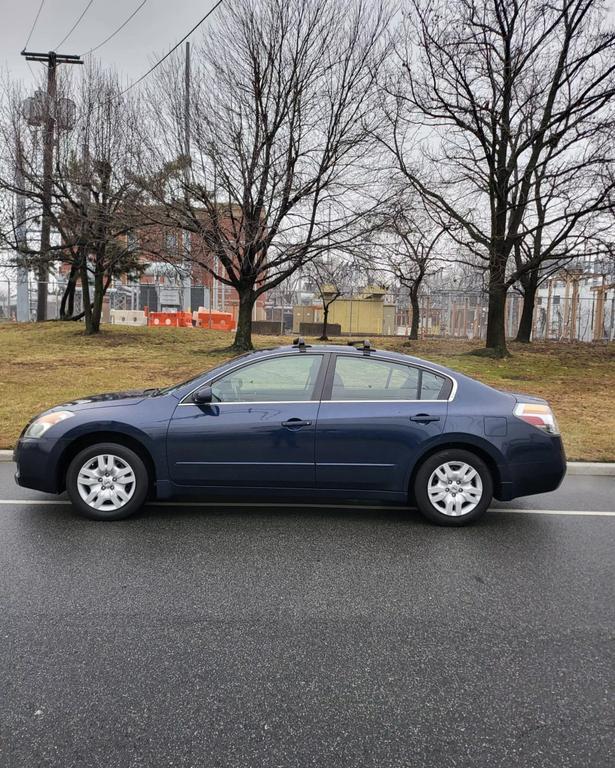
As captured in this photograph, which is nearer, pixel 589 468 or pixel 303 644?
pixel 303 644

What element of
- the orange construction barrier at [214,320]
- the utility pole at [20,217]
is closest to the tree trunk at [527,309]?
the orange construction barrier at [214,320]

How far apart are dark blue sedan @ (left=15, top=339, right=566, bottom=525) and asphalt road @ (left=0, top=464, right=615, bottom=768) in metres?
0.29

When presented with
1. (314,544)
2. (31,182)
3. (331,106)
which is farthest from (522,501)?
(31,182)

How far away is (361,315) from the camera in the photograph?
132 feet

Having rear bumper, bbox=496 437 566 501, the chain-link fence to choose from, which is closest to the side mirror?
rear bumper, bbox=496 437 566 501

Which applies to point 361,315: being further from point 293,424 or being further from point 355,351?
point 293,424

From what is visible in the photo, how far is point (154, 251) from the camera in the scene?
18.8 m

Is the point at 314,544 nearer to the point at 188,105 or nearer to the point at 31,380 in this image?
the point at 31,380

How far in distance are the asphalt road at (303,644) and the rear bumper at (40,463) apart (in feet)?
Answer: 1.00

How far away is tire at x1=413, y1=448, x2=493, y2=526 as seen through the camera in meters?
4.80

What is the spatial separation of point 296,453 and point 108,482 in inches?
63.1

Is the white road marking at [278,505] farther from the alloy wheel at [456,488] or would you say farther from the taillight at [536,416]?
the taillight at [536,416]

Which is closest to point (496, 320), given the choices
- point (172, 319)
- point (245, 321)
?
point (245, 321)

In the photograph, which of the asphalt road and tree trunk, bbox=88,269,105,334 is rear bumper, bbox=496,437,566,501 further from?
tree trunk, bbox=88,269,105,334
